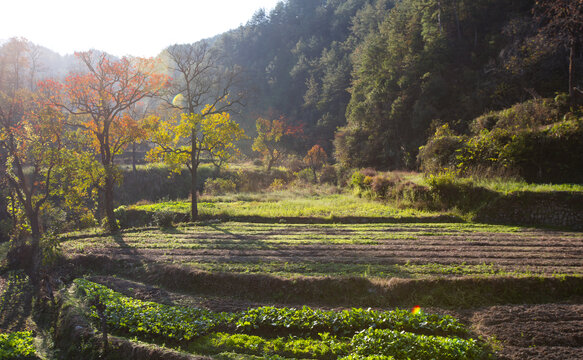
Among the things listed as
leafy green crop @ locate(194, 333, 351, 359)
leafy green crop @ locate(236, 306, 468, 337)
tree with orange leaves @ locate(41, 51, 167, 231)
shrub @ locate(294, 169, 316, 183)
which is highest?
tree with orange leaves @ locate(41, 51, 167, 231)

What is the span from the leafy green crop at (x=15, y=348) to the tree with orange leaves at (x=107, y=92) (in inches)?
432

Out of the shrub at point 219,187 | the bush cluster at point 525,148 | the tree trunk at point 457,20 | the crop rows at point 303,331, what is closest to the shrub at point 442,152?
the bush cluster at point 525,148

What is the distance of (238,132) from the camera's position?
62.5ft

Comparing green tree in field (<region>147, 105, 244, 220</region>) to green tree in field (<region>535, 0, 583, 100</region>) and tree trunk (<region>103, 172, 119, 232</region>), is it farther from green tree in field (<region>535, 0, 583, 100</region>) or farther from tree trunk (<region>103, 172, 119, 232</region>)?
green tree in field (<region>535, 0, 583, 100</region>)

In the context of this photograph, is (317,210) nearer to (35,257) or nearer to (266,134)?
(35,257)

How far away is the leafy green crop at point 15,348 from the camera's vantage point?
23.7 feet

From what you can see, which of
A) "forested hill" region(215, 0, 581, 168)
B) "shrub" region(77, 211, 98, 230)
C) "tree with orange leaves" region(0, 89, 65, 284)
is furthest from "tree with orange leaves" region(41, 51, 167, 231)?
"forested hill" region(215, 0, 581, 168)

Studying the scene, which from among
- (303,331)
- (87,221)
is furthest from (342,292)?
(87,221)

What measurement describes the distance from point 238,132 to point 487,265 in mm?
13847

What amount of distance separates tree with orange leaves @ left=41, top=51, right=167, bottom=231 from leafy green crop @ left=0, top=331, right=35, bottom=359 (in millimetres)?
10985

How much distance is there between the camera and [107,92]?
61.5ft

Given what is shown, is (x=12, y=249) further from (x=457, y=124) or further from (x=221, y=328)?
(x=457, y=124)

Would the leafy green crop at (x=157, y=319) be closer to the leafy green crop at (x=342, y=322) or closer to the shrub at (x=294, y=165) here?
the leafy green crop at (x=342, y=322)

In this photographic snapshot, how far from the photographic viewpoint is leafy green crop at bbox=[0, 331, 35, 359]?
723 cm
